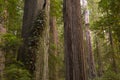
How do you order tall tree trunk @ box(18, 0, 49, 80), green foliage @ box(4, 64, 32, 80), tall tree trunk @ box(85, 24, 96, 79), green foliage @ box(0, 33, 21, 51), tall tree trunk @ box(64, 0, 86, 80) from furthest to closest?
tall tree trunk @ box(85, 24, 96, 79) < tall tree trunk @ box(18, 0, 49, 80) < green foliage @ box(0, 33, 21, 51) < green foliage @ box(4, 64, 32, 80) < tall tree trunk @ box(64, 0, 86, 80)

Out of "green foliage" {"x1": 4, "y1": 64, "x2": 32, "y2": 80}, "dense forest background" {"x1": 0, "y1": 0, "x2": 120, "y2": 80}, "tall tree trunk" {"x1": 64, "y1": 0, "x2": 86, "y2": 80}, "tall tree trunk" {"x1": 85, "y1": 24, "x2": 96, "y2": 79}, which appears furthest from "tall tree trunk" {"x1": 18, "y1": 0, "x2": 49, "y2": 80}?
"tall tree trunk" {"x1": 85, "y1": 24, "x2": 96, "y2": 79}

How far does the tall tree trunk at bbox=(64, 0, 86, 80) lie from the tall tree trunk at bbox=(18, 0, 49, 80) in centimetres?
297

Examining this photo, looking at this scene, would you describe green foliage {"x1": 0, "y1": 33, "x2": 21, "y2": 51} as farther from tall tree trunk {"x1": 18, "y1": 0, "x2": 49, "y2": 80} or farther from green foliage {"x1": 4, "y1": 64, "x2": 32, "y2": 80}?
green foliage {"x1": 4, "y1": 64, "x2": 32, "y2": 80}

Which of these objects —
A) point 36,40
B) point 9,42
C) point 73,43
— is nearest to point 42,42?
point 36,40

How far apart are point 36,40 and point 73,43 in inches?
128

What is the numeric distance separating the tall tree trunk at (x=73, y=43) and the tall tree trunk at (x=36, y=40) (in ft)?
9.74

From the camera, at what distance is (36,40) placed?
822 cm

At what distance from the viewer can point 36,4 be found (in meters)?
8.87

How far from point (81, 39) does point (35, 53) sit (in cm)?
317

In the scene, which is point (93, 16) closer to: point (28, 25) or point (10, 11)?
point (10, 11)

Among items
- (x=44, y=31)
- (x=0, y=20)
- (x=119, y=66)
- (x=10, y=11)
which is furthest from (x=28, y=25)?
(x=119, y=66)

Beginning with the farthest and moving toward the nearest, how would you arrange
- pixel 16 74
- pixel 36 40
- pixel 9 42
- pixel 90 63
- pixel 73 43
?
pixel 90 63
pixel 36 40
pixel 9 42
pixel 16 74
pixel 73 43

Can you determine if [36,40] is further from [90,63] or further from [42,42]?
[90,63]

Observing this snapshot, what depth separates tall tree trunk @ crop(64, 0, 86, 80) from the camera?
503 centimetres
